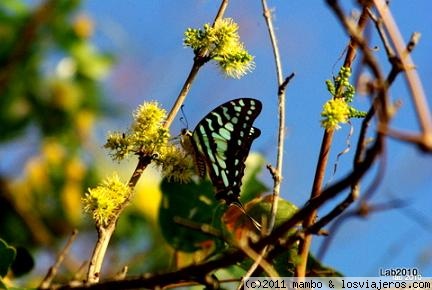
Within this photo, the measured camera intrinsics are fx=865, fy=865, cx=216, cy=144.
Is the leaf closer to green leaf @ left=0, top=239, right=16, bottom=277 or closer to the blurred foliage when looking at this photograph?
green leaf @ left=0, top=239, right=16, bottom=277

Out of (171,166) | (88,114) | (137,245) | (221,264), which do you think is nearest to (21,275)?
(171,166)

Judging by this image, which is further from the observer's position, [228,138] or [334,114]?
[228,138]

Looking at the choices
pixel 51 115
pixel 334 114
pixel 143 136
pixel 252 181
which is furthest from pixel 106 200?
pixel 51 115

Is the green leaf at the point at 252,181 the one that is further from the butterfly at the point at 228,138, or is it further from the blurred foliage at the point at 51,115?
the blurred foliage at the point at 51,115

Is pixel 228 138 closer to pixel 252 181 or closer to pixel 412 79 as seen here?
pixel 252 181

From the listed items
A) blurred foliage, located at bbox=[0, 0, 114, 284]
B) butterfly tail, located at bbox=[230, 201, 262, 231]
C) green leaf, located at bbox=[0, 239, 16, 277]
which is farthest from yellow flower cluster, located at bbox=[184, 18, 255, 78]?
blurred foliage, located at bbox=[0, 0, 114, 284]

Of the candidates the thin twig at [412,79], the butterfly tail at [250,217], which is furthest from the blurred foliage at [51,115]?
the thin twig at [412,79]

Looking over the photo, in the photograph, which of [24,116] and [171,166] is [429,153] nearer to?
[171,166]
